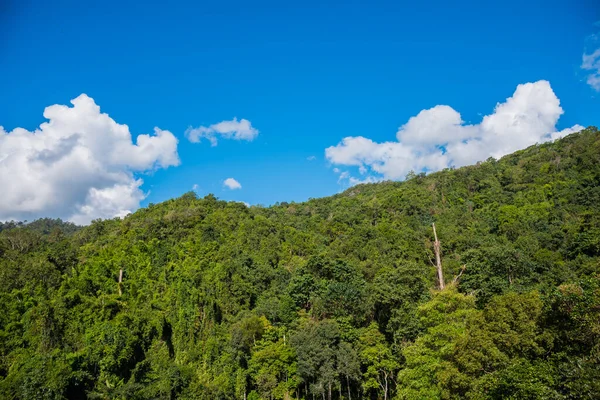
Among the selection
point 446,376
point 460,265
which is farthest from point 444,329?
point 460,265

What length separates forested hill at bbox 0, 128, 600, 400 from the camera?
55.6 ft

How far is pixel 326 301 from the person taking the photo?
3641cm

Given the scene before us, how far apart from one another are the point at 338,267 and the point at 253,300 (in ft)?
39.8

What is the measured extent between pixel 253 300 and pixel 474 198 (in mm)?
46229

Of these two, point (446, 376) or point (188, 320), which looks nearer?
point (446, 376)

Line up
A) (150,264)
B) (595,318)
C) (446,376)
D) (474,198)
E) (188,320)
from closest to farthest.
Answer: (595,318) → (446,376) → (188,320) → (150,264) → (474,198)

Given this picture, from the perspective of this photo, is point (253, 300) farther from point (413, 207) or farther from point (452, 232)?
point (413, 207)

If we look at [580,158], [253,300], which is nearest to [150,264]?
[253,300]

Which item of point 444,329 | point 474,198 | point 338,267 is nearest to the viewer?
point 444,329

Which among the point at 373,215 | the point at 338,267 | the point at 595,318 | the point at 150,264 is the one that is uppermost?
the point at 373,215

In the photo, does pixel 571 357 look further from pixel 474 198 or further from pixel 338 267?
pixel 474 198

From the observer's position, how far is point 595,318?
13352mm

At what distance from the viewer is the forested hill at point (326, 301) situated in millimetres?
16938

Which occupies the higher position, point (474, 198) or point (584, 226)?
point (474, 198)
